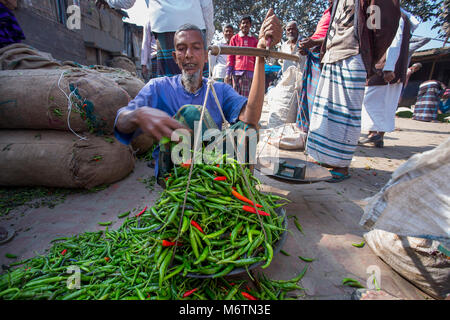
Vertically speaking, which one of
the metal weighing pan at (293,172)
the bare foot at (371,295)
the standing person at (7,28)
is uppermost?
the standing person at (7,28)

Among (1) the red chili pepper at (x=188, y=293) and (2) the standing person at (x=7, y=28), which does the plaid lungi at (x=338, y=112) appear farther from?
(2) the standing person at (x=7, y=28)

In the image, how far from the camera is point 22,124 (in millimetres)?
3002

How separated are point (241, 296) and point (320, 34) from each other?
13.8 ft

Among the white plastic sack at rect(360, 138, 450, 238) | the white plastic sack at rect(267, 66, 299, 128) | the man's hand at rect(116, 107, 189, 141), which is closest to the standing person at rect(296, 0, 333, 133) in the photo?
the white plastic sack at rect(267, 66, 299, 128)

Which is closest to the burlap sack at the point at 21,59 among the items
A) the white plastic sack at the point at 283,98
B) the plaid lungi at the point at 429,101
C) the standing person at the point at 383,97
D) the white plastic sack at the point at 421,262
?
the white plastic sack at the point at 283,98

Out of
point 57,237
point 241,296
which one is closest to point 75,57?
point 57,237

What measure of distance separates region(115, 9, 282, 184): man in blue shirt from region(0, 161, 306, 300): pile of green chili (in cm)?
61

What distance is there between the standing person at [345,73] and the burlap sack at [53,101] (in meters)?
3.13

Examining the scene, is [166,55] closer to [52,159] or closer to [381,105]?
[52,159]

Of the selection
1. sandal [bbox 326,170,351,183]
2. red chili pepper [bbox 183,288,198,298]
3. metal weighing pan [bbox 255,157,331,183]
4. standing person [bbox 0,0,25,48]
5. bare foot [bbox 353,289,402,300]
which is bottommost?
bare foot [bbox 353,289,402,300]

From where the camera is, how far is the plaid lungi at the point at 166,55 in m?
3.50

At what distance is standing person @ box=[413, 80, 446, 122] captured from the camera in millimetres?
10297

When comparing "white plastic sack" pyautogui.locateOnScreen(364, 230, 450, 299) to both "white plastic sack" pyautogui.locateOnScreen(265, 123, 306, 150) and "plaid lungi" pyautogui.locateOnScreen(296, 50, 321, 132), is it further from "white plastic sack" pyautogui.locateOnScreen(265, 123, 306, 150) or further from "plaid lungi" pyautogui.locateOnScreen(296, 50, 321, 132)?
"white plastic sack" pyautogui.locateOnScreen(265, 123, 306, 150)
